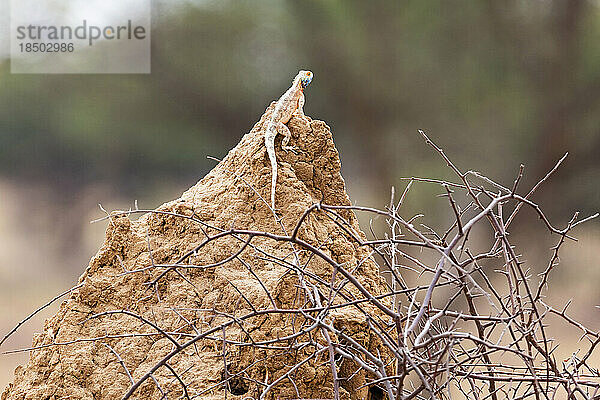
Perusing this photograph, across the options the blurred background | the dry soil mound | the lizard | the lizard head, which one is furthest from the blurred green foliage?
the dry soil mound

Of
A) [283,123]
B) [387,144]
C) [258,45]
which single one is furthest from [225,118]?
[283,123]

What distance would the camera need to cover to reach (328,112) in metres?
3.07

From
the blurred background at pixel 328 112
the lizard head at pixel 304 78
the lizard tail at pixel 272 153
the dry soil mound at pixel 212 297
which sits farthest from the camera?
the blurred background at pixel 328 112

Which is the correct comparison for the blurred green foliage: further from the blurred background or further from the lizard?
the lizard

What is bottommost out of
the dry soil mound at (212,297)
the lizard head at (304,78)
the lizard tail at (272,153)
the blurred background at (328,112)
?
the dry soil mound at (212,297)

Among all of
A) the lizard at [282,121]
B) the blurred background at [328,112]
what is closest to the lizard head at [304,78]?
the lizard at [282,121]

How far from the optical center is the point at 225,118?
315 centimetres

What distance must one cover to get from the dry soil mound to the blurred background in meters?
1.58

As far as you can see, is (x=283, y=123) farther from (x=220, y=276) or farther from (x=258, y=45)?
(x=258, y=45)

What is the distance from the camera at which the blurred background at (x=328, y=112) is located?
2936 mm

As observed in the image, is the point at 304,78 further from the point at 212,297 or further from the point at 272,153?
the point at 212,297

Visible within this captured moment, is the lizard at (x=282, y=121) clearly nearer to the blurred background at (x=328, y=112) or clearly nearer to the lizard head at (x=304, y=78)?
the lizard head at (x=304, y=78)

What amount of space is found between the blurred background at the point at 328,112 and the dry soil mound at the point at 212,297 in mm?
1582

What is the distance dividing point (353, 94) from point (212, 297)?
200 cm
